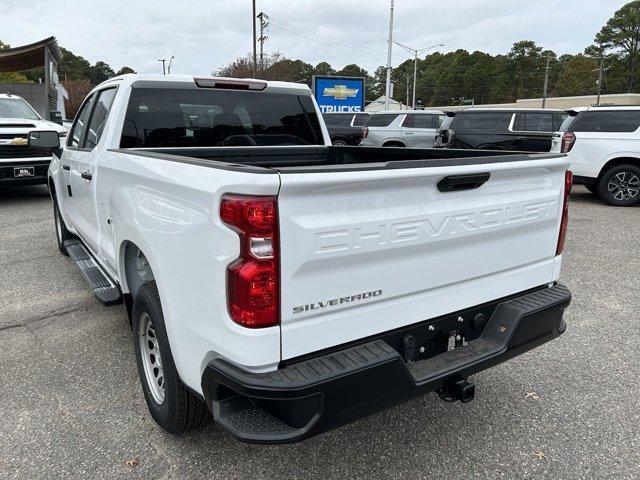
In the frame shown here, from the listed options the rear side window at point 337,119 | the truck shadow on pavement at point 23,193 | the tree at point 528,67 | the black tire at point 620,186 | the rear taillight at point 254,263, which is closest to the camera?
the rear taillight at point 254,263

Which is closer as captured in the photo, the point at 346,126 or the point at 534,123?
the point at 534,123

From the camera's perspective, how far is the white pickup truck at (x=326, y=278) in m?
1.87

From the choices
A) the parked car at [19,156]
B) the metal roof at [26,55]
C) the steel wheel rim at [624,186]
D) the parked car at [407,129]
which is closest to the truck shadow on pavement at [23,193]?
the parked car at [19,156]

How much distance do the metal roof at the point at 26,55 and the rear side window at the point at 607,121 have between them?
24381 mm

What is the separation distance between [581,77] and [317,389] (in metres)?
95.3

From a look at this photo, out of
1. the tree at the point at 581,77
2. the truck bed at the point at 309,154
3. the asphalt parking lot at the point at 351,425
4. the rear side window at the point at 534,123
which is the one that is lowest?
the asphalt parking lot at the point at 351,425

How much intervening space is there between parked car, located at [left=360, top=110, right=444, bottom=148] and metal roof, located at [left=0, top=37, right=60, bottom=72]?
18565 mm

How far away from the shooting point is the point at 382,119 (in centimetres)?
1576

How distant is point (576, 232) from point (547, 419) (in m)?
5.71

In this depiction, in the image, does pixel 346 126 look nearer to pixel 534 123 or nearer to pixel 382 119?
pixel 382 119

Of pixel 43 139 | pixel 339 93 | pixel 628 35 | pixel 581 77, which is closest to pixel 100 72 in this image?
pixel 581 77

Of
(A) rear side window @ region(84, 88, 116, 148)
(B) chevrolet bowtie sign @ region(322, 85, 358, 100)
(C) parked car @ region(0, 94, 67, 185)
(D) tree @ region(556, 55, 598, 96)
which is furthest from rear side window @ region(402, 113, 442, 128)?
(D) tree @ region(556, 55, 598, 96)

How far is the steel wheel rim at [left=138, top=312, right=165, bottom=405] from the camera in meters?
2.79

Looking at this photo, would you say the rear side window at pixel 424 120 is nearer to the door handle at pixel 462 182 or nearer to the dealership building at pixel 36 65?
the door handle at pixel 462 182
